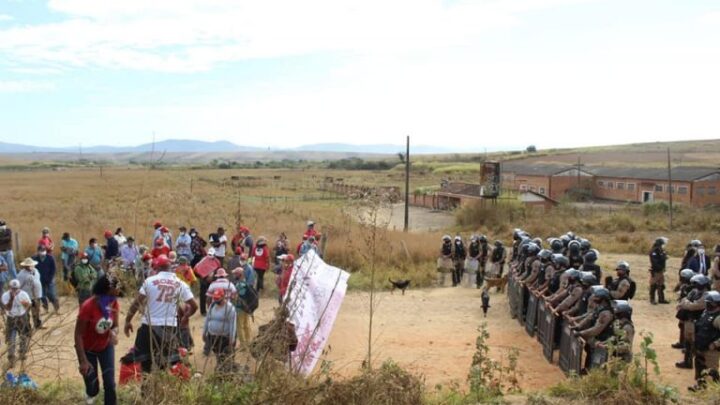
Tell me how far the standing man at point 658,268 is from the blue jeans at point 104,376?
1197 cm

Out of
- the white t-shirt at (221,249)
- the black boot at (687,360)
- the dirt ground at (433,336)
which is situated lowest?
the dirt ground at (433,336)

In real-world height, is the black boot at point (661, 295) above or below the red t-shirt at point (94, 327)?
below

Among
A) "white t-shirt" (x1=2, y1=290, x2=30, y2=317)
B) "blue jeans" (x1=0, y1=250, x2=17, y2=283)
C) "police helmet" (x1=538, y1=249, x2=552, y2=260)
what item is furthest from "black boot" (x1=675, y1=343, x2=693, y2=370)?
"blue jeans" (x1=0, y1=250, x2=17, y2=283)

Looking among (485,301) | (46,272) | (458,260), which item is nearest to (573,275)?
(485,301)

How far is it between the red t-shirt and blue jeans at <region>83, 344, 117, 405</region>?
0.07 meters

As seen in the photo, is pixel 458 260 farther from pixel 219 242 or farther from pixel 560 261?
pixel 219 242

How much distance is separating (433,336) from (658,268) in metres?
6.04

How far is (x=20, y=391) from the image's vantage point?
4.93 metres

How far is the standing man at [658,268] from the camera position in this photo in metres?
13.9

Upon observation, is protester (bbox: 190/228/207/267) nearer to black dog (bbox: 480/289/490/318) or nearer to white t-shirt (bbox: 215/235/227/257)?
white t-shirt (bbox: 215/235/227/257)

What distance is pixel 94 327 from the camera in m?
6.01

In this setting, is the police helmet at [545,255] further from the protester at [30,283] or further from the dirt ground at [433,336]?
the protester at [30,283]

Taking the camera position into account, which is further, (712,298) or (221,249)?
(221,249)

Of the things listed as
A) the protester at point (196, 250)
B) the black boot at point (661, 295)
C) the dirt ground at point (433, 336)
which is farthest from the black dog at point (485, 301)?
the protester at point (196, 250)
